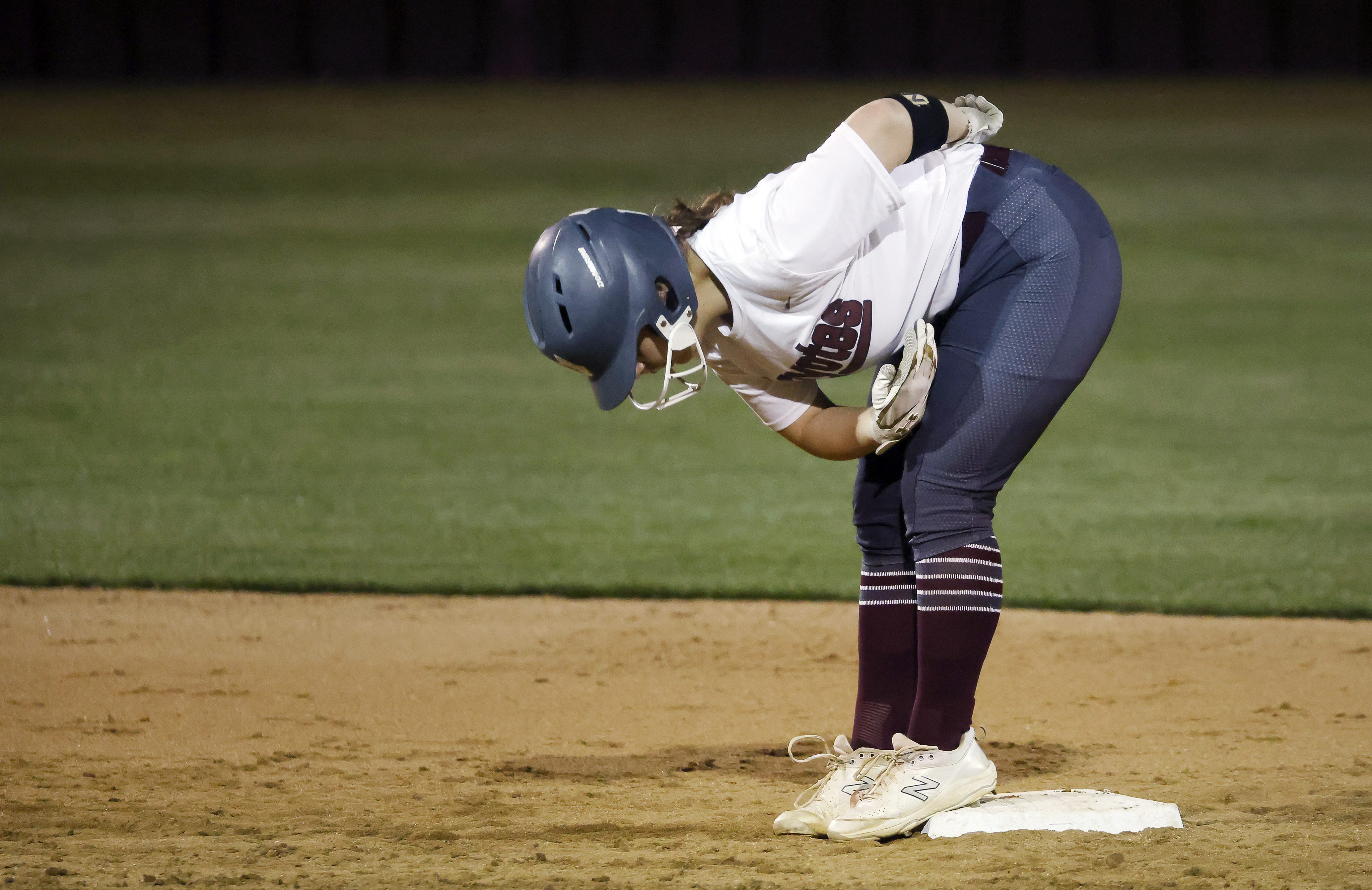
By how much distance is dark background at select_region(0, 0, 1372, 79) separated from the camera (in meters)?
23.0

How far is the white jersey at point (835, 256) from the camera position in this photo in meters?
2.84

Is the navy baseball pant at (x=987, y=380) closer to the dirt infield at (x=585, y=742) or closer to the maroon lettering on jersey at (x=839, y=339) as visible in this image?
the maroon lettering on jersey at (x=839, y=339)

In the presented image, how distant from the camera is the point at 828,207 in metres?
2.83

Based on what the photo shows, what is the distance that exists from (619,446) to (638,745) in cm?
379

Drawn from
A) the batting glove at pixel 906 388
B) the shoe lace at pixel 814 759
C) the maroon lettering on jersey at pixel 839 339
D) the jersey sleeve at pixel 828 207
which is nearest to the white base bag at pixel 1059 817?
the shoe lace at pixel 814 759

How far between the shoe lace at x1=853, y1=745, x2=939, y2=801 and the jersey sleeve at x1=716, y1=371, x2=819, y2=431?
0.72 m

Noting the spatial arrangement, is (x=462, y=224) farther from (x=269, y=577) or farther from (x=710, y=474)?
(x=269, y=577)

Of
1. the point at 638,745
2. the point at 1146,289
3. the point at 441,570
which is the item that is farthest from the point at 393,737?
the point at 1146,289

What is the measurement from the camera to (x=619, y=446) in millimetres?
7695

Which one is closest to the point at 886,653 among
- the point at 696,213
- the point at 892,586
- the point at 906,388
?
the point at 892,586

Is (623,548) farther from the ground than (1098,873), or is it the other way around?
(1098,873)

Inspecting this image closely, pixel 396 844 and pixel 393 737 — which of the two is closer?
pixel 396 844

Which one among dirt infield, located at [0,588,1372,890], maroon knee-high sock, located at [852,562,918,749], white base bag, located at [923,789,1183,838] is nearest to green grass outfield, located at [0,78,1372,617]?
dirt infield, located at [0,588,1372,890]

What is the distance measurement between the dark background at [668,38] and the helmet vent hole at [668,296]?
70.9 feet
